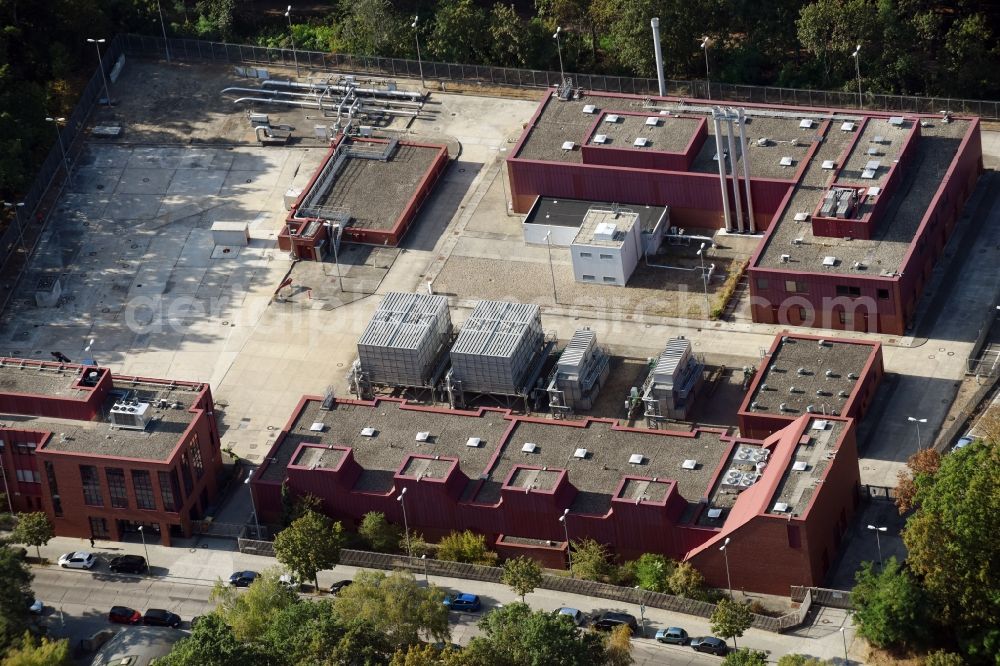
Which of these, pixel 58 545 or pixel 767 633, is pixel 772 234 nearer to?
pixel 767 633

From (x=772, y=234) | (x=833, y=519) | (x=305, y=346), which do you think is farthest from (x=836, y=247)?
(x=305, y=346)

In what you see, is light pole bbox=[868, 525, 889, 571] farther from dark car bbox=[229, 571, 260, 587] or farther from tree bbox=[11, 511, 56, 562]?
tree bbox=[11, 511, 56, 562]

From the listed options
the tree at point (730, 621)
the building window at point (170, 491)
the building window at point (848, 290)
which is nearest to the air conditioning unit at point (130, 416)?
the building window at point (170, 491)

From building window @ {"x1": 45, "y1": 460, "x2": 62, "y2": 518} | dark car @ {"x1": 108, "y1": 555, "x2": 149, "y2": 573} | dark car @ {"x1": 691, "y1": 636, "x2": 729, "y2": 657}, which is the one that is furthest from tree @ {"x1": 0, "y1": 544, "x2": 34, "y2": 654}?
dark car @ {"x1": 691, "y1": 636, "x2": 729, "y2": 657}

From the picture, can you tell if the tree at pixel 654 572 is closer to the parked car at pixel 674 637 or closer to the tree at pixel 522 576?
the parked car at pixel 674 637

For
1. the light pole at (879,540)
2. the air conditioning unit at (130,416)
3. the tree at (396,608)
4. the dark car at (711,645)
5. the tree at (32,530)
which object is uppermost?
the air conditioning unit at (130,416)

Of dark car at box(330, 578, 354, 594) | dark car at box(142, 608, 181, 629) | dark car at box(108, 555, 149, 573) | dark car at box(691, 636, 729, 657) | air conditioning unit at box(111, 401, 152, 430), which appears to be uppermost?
air conditioning unit at box(111, 401, 152, 430)
